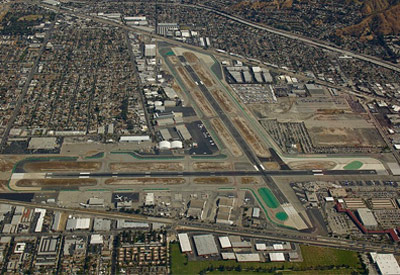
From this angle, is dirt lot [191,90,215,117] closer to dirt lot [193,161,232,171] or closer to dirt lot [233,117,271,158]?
dirt lot [233,117,271,158]

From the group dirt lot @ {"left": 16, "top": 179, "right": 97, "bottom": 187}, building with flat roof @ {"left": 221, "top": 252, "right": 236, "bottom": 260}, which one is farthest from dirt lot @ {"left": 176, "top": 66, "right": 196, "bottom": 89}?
building with flat roof @ {"left": 221, "top": 252, "right": 236, "bottom": 260}

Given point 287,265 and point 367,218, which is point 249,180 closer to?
point 287,265

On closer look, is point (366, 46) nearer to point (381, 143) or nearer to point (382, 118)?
point (382, 118)

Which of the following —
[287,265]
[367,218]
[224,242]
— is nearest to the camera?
[287,265]

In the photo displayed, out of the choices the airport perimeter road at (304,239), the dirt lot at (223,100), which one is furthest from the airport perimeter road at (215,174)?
the dirt lot at (223,100)

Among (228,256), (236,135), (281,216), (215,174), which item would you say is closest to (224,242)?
(228,256)
